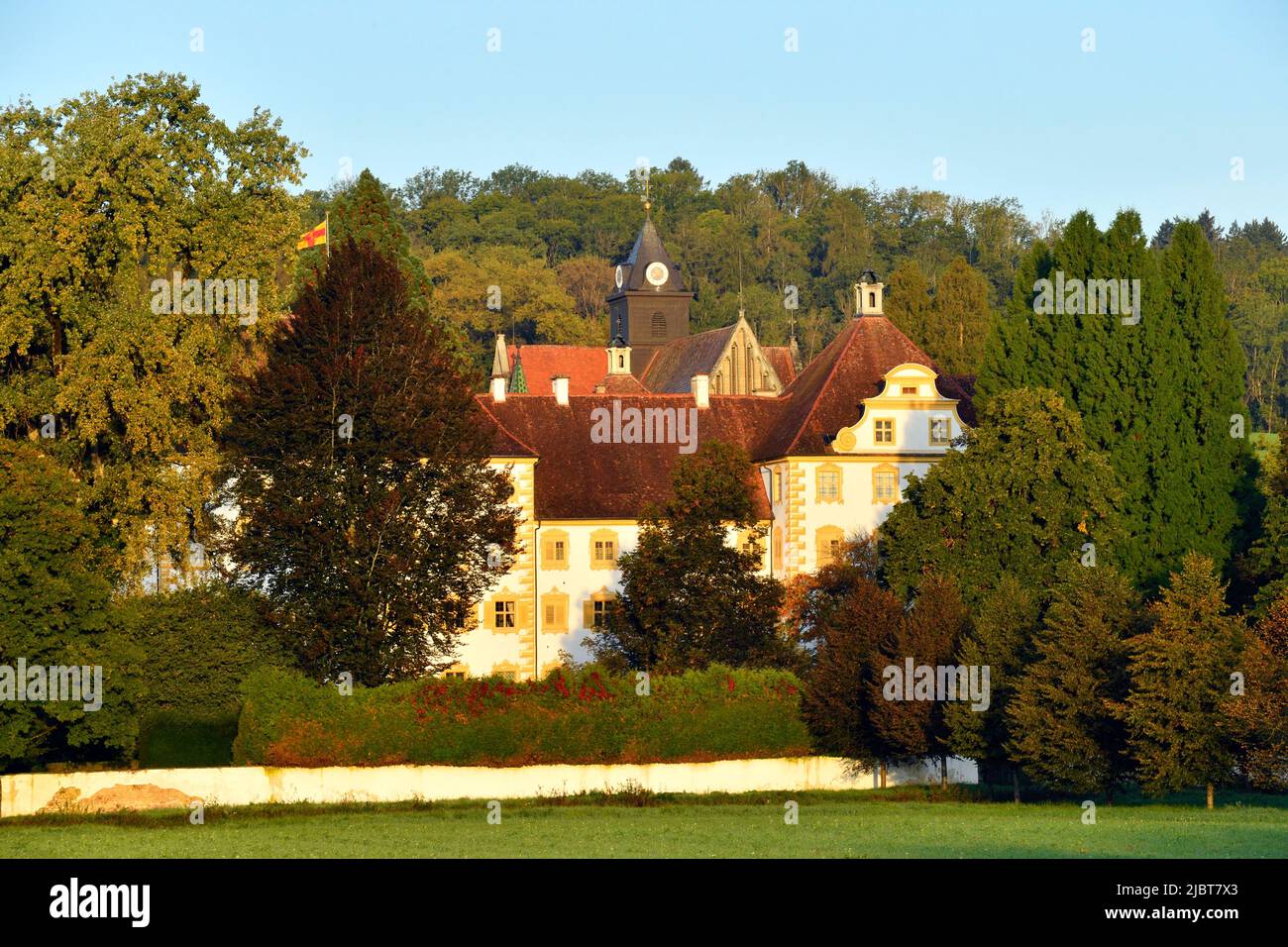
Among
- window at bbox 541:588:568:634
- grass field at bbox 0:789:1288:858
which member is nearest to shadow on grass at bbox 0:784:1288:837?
grass field at bbox 0:789:1288:858

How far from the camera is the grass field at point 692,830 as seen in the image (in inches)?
1200

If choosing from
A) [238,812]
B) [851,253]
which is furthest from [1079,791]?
[851,253]

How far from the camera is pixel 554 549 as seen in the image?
60812 millimetres

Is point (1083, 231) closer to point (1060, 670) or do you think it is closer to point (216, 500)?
point (1060, 670)

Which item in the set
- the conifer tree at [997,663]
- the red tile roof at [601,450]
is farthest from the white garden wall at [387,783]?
the red tile roof at [601,450]

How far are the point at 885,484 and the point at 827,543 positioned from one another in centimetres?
290

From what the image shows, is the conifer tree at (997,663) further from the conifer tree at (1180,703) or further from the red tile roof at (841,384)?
the red tile roof at (841,384)

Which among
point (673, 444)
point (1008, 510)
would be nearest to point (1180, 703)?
point (1008, 510)

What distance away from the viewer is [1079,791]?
135 ft

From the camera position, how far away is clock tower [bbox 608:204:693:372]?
10400cm

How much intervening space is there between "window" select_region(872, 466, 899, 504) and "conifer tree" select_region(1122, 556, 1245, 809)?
1938 centimetres

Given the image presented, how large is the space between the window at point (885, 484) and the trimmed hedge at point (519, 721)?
1482 cm

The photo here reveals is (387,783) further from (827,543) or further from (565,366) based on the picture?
(565,366)

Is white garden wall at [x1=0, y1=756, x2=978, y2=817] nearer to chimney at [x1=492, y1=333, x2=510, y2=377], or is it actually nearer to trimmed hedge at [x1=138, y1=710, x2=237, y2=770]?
trimmed hedge at [x1=138, y1=710, x2=237, y2=770]
